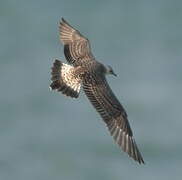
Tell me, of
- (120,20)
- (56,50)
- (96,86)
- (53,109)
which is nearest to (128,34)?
(120,20)

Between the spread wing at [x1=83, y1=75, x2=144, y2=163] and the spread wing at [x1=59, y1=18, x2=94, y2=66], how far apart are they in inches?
35.4

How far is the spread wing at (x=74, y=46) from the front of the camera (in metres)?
16.0

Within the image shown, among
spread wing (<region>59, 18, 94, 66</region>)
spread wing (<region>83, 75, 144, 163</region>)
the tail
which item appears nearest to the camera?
spread wing (<region>83, 75, 144, 163</region>)

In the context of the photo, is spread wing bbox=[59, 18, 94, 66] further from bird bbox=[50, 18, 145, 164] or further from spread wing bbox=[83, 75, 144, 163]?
spread wing bbox=[83, 75, 144, 163]

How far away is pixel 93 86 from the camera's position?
15156 millimetres

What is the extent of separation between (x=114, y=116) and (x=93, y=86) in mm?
498

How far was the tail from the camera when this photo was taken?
15.4 meters

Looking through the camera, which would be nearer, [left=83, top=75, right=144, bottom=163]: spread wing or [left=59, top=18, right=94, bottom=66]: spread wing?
[left=83, top=75, right=144, bottom=163]: spread wing

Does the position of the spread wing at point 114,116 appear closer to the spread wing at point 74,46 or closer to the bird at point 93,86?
the bird at point 93,86

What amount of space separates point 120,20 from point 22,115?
14.4 ft

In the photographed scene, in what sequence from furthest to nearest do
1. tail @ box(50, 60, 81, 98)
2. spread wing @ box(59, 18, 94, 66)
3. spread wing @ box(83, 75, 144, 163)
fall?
spread wing @ box(59, 18, 94, 66)
tail @ box(50, 60, 81, 98)
spread wing @ box(83, 75, 144, 163)

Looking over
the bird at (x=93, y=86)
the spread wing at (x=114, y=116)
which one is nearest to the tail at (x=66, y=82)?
the bird at (x=93, y=86)

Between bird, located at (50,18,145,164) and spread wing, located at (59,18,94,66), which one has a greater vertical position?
spread wing, located at (59,18,94,66)

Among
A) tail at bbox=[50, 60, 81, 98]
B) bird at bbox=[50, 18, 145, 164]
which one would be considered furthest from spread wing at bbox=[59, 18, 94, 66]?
tail at bbox=[50, 60, 81, 98]
